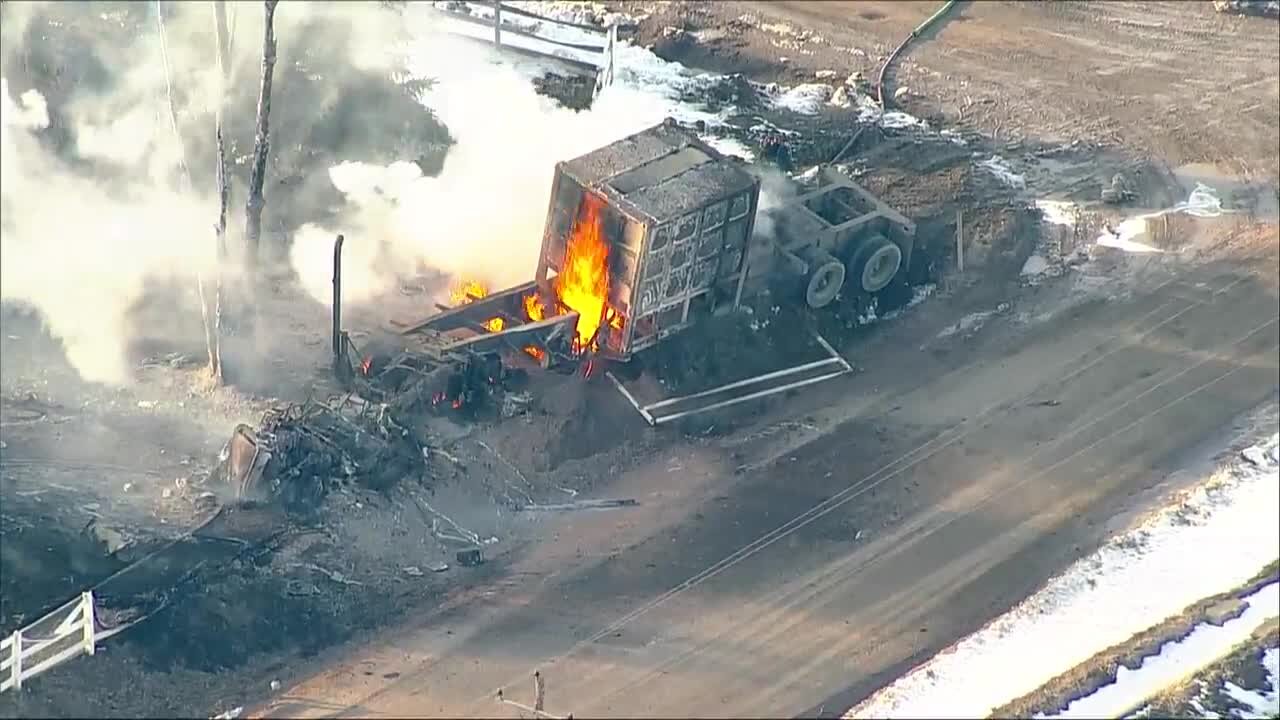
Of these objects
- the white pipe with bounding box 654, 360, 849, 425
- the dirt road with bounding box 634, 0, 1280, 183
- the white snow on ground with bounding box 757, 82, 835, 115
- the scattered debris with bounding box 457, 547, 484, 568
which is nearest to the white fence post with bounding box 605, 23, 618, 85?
the dirt road with bounding box 634, 0, 1280, 183

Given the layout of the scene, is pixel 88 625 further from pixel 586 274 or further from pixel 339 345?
pixel 586 274

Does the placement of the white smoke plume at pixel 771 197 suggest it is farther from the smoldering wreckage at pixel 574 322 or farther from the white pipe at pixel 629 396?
the white pipe at pixel 629 396

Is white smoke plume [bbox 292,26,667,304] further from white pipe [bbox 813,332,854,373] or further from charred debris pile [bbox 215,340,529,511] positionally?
white pipe [bbox 813,332,854,373]

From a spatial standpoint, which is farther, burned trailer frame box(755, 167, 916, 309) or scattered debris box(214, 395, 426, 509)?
burned trailer frame box(755, 167, 916, 309)

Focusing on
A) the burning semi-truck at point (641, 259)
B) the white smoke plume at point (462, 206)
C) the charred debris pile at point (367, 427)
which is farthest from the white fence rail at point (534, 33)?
the charred debris pile at point (367, 427)

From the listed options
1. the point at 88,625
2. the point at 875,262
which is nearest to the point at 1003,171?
the point at 875,262

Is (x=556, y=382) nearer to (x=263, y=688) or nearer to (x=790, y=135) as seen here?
(x=263, y=688)
